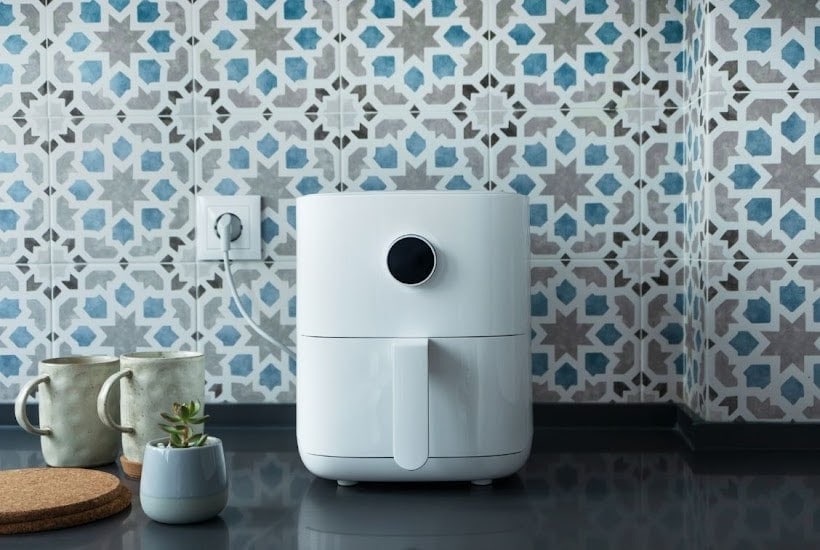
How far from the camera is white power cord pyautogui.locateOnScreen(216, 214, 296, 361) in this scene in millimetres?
1164

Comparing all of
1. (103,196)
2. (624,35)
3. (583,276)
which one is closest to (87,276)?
(103,196)

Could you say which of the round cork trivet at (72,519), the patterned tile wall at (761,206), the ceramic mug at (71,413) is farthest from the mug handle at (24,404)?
the patterned tile wall at (761,206)

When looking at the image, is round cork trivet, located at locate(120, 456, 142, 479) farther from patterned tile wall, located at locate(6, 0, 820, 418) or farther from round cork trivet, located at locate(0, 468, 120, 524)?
patterned tile wall, located at locate(6, 0, 820, 418)

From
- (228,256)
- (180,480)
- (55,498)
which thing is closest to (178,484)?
(180,480)

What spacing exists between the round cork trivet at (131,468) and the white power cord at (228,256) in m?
0.26

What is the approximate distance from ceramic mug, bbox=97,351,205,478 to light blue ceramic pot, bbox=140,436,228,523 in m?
0.16

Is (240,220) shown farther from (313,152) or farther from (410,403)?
(410,403)

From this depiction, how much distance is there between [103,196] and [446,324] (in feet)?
1.86

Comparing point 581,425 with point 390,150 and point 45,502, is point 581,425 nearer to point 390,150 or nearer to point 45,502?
point 390,150

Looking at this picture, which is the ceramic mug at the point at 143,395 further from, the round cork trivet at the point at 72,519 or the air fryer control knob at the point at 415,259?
the air fryer control knob at the point at 415,259

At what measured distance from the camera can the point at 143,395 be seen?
0.95 m

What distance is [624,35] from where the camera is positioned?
1.17 metres

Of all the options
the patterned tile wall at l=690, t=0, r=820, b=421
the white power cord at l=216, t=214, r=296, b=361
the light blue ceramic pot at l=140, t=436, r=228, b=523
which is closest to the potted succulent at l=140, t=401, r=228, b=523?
the light blue ceramic pot at l=140, t=436, r=228, b=523

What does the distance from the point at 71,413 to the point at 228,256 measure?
0.93 feet
